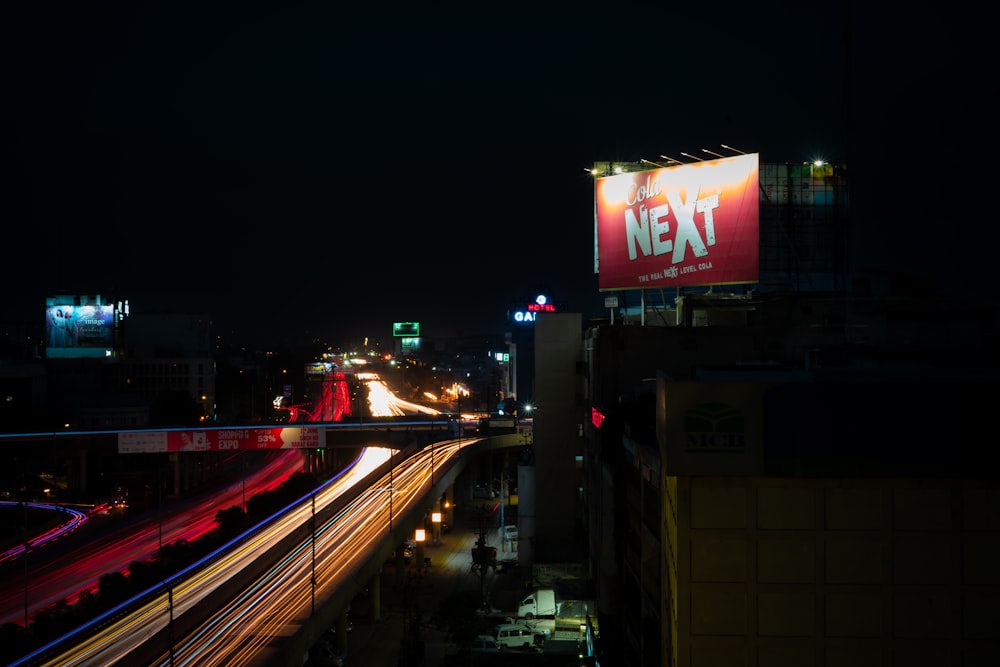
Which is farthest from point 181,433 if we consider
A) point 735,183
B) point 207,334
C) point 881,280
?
point 207,334

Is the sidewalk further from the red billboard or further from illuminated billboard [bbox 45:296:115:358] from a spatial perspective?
illuminated billboard [bbox 45:296:115:358]

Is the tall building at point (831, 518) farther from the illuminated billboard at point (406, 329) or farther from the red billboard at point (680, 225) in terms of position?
the illuminated billboard at point (406, 329)

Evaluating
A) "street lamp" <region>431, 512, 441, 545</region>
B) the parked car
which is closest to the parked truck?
the parked car

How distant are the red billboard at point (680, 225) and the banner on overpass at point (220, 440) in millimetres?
23683

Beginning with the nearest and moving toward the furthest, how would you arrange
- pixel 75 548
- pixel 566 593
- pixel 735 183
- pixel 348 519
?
pixel 735 183, pixel 566 593, pixel 348 519, pixel 75 548

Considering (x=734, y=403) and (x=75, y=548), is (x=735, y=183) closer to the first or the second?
(x=734, y=403)

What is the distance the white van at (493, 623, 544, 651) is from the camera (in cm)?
2298

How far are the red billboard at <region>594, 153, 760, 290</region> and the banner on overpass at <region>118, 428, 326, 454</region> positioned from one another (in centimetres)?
2368

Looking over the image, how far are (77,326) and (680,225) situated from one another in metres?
79.0

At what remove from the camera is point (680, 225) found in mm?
22484

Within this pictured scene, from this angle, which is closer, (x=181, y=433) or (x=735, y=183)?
(x=735, y=183)

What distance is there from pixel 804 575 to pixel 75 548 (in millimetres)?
31875

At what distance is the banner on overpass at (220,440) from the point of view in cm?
3969

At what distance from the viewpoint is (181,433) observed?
3997cm
